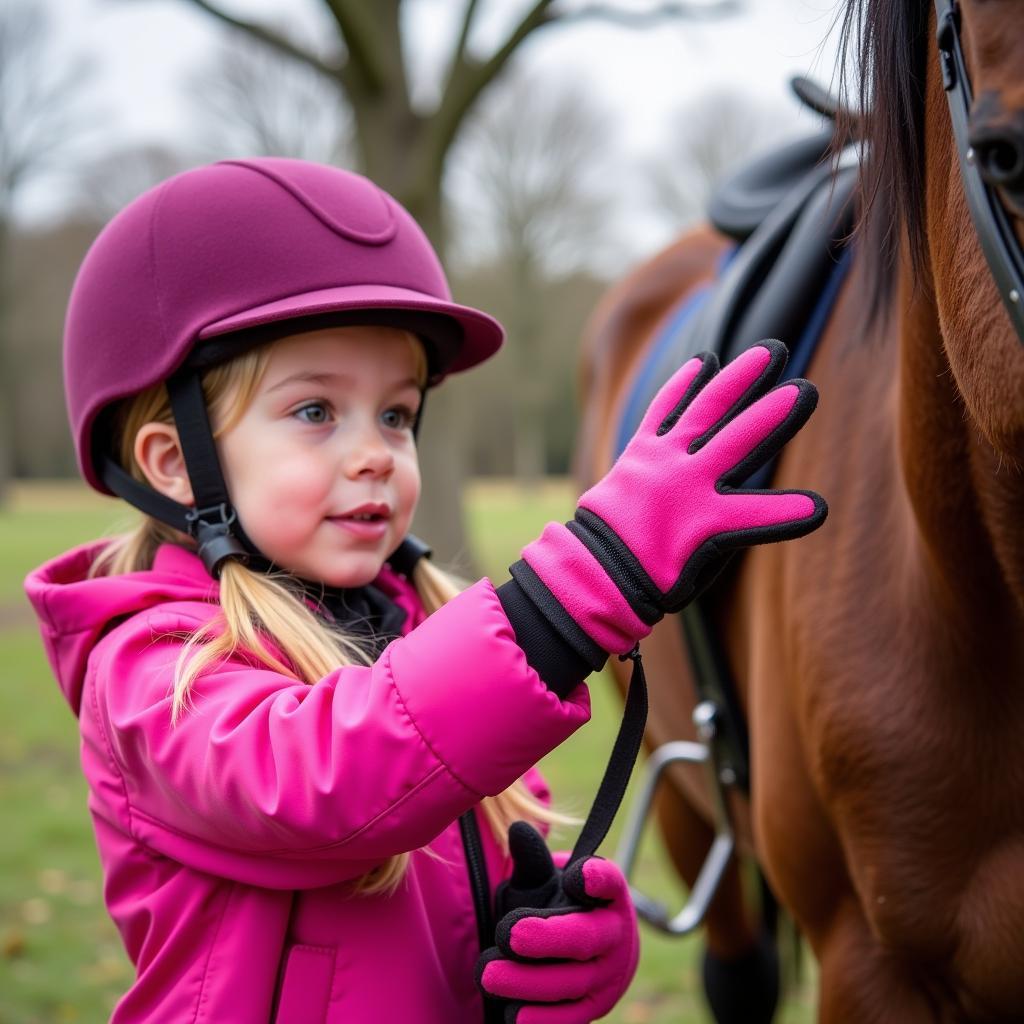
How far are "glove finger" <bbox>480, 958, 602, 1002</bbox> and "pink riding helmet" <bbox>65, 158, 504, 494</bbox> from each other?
0.81 m

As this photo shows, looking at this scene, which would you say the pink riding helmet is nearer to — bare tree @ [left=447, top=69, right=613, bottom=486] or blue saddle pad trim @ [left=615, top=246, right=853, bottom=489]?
blue saddle pad trim @ [left=615, top=246, right=853, bottom=489]

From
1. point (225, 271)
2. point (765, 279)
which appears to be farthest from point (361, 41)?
point (225, 271)

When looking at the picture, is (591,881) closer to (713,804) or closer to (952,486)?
(952,486)

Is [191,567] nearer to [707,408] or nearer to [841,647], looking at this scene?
[707,408]

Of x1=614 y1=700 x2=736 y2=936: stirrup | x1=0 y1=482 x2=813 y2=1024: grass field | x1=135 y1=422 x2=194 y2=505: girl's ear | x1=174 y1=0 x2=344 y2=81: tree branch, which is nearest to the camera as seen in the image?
x1=135 y1=422 x2=194 y2=505: girl's ear

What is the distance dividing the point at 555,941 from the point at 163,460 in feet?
2.65

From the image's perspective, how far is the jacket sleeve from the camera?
1.08 meters

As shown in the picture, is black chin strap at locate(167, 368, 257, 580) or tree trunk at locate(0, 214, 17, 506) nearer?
black chin strap at locate(167, 368, 257, 580)

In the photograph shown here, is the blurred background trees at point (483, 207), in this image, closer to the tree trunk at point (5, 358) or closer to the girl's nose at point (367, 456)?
the tree trunk at point (5, 358)

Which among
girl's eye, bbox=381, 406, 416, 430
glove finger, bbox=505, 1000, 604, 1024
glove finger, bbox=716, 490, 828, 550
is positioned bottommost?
glove finger, bbox=505, 1000, 604, 1024

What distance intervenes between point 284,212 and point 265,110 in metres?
19.4

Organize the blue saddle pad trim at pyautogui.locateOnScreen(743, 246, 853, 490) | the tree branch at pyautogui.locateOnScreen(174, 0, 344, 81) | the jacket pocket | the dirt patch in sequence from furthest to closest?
1. the dirt patch
2. the tree branch at pyautogui.locateOnScreen(174, 0, 344, 81)
3. the blue saddle pad trim at pyautogui.locateOnScreen(743, 246, 853, 490)
4. the jacket pocket

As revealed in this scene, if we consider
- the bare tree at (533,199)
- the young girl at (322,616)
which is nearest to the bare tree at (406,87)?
the young girl at (322,616)

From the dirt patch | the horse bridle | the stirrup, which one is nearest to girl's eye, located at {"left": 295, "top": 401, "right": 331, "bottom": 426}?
the horse bridle
